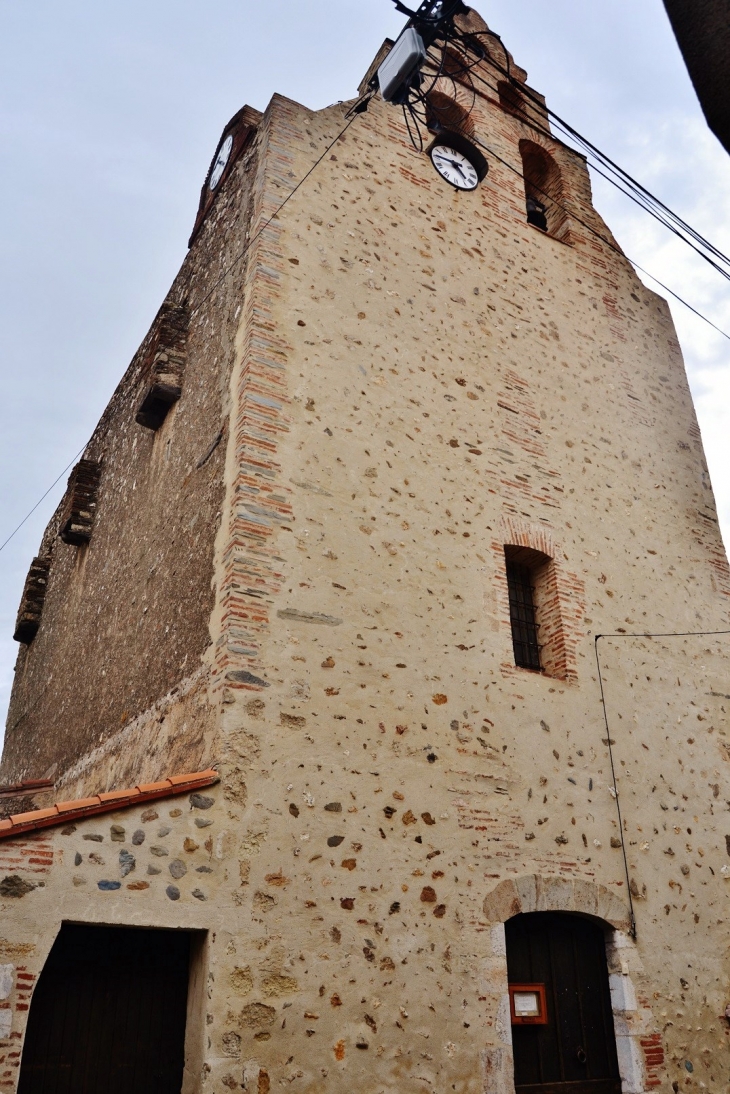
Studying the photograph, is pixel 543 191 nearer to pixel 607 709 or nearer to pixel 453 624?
pixel 453 624

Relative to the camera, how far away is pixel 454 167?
9461 mm

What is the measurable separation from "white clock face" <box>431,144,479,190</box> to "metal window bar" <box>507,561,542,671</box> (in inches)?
177

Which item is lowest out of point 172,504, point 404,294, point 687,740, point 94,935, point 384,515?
point 94,935

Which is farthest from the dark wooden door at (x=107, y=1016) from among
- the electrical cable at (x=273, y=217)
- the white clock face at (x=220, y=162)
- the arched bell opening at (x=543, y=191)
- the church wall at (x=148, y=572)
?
the arched bell opening at (x=543, y=191)

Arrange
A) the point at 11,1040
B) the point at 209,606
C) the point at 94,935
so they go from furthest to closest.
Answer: the point at 209,606 < the point at 94,935 < the point at 11,1040

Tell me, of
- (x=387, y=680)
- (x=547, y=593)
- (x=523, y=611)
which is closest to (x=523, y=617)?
(x=523, y=611)

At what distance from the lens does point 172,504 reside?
7.67 meters

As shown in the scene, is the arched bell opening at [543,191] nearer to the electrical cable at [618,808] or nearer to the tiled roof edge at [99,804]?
the electrical cable at [618,808]

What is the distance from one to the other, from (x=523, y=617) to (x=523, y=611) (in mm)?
62

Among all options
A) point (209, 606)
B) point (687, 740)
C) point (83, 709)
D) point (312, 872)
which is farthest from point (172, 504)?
point (687, 740)

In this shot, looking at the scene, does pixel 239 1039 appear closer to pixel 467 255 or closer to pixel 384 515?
pixel 384 515

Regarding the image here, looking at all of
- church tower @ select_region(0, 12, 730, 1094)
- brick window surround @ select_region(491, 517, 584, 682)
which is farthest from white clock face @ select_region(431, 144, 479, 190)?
brick window surround @ select_region(491, 517, 584, 682)

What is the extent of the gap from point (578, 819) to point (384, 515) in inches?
111

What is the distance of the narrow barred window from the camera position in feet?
24.0
